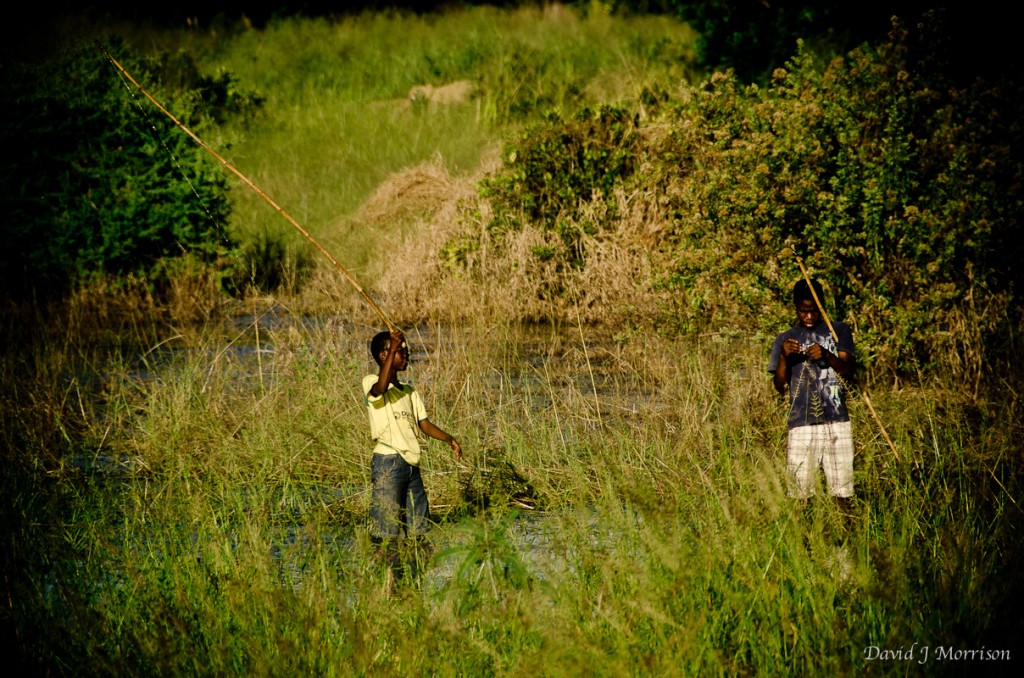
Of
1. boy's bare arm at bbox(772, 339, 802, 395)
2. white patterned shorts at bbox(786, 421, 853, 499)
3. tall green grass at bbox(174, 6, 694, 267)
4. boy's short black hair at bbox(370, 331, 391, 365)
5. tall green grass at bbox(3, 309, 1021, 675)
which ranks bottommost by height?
tall green grass at bbox(3, 309, 1021, 675)

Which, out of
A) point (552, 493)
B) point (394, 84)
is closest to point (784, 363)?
point (552, 493)

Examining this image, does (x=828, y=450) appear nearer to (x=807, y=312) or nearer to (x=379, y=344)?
(x=807, y=312)

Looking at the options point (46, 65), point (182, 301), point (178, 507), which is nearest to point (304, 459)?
point (178, 507)

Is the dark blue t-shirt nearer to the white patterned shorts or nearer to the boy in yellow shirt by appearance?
the white patterned shorts

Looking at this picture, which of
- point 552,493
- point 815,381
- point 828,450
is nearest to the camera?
point 828,450

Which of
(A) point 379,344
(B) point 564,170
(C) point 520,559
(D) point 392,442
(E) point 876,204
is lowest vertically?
(C) point 520,559

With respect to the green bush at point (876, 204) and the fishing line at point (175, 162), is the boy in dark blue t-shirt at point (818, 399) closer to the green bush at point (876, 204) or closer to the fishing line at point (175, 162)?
the green bush at point (876, 204)

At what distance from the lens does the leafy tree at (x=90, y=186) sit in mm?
12234

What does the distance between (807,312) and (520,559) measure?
2170 millimetres

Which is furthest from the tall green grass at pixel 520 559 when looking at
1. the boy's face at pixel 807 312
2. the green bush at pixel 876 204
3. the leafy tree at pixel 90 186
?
the leafy tree at pixel 90 186

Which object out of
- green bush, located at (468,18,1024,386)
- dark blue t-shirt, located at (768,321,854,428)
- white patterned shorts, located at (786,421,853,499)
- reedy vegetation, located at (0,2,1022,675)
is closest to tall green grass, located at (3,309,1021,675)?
reedy vegetation, located at (0,2,1022,675)

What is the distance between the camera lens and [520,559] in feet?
13.5

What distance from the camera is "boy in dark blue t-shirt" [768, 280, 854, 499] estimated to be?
509 cm

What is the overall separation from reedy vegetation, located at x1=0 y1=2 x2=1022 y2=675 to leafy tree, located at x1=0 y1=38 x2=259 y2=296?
1.03 meters
